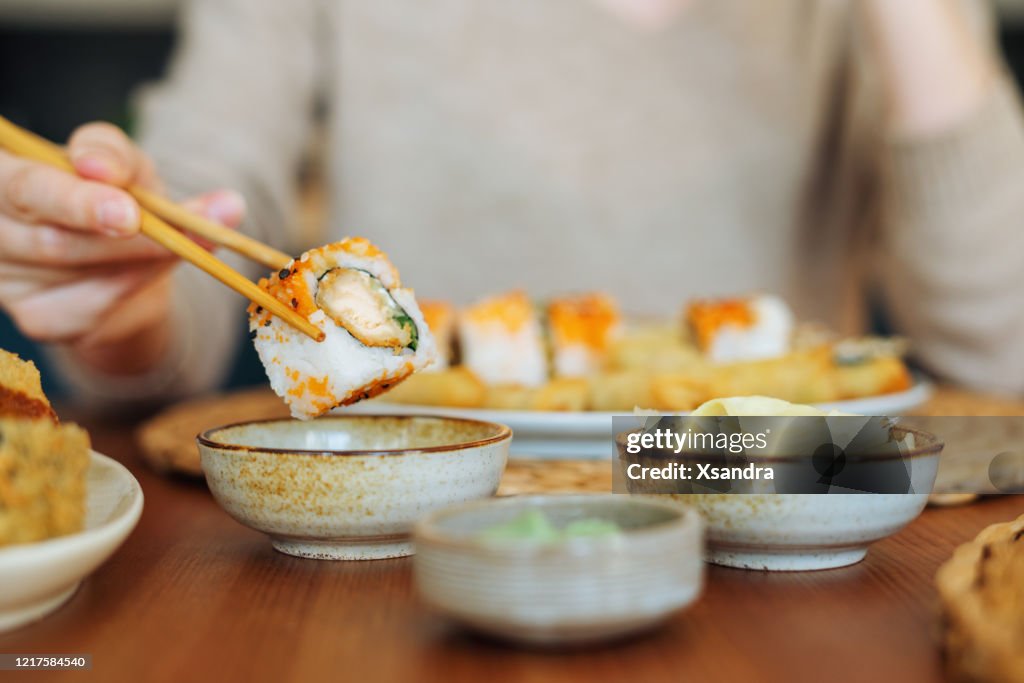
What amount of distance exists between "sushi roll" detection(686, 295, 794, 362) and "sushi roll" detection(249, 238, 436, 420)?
750 millimetres

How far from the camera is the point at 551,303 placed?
4.68 ft

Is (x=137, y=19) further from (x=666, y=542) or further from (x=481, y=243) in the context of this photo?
(x=666, y=542)

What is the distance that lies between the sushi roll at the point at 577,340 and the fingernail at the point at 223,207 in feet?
1.72

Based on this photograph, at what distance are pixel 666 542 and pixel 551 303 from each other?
3.22 ft

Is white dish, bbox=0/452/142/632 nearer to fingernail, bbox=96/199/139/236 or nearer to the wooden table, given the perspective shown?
the wooden table

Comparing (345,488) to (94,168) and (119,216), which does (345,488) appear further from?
(94,168)

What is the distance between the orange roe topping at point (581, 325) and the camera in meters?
1.37

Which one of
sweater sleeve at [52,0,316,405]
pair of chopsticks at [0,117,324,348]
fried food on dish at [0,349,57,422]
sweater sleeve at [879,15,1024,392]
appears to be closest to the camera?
fried food on dish at [0,349,57,422]

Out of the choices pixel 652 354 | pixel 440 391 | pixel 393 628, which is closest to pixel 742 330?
pixel 652 354

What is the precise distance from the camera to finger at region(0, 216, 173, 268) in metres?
0.96

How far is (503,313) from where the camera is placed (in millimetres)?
1318

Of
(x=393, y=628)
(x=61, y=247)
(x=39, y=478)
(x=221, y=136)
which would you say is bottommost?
(x=393, y=628)

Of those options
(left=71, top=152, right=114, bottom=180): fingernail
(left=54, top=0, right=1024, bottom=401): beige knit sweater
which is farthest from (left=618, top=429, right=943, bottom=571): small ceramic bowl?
(left=54, top=0, right=1024, bottom=401): beige knit sweater

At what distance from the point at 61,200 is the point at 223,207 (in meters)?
0.19
